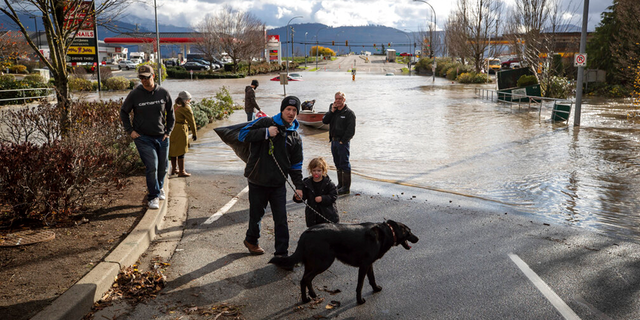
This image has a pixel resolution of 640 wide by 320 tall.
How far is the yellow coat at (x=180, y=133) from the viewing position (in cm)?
972

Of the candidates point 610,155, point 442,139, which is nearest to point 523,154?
point 610,155

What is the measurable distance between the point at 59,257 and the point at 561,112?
66.3ft

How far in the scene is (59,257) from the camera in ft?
17.1

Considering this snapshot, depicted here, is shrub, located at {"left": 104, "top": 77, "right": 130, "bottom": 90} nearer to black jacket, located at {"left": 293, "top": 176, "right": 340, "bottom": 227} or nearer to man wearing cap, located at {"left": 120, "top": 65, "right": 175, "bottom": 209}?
man wearing cap, located at {"left": 120, "top": 65, "right": 175, "bottom": 209}

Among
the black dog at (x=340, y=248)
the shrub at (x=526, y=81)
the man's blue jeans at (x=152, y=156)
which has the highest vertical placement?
the shrub at (x=526, y=81)

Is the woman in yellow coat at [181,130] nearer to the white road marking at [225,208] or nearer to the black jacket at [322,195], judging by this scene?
the white road marking at [225,208]

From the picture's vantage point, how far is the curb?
4.10 m

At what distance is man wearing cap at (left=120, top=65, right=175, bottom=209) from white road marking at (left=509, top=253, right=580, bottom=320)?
4.67 meters

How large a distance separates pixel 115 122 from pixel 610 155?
40.4 ft

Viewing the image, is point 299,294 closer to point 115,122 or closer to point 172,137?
point 172,137

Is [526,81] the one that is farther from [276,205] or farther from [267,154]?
[267,154]

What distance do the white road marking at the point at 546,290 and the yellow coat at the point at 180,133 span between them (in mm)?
6301

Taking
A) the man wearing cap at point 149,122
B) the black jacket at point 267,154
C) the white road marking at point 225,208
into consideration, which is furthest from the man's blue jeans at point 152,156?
the black jacket at point 267,154

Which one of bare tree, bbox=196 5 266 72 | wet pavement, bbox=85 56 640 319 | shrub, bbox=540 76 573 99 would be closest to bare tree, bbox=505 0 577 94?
shrub, bbox=540 76 573 99
